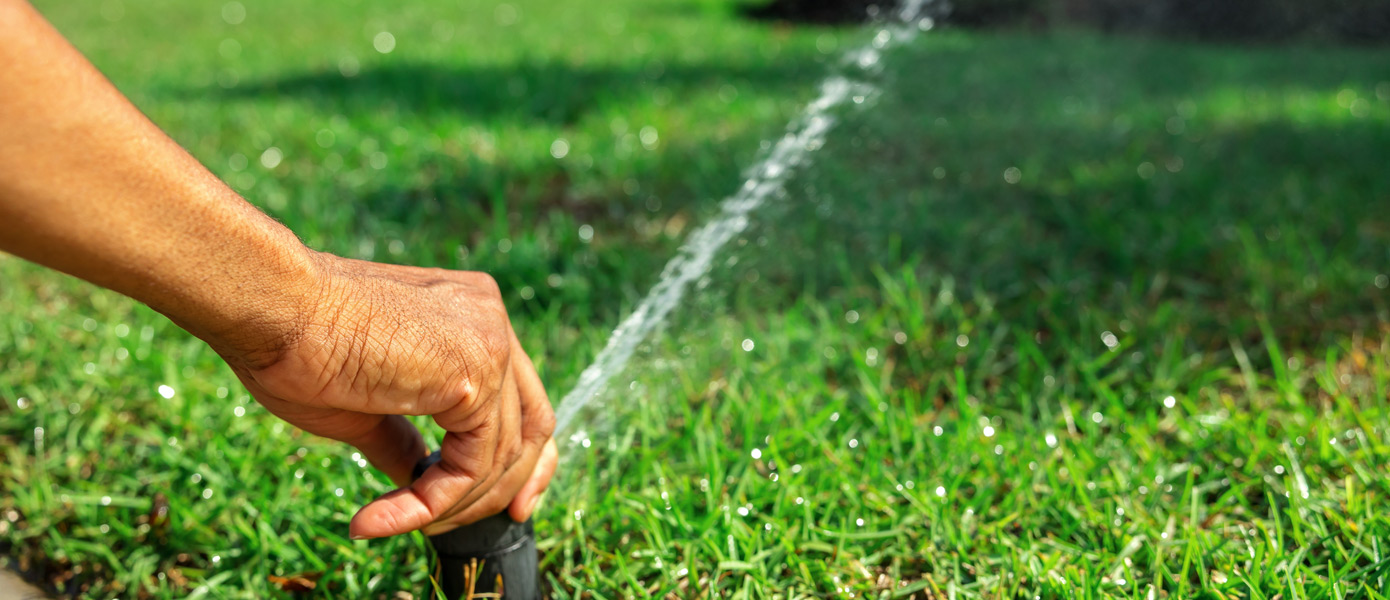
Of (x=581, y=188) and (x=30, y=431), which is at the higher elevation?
(x=30, y=431)

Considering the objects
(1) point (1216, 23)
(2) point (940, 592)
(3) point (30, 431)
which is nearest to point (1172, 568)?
(2) point (940, 592)

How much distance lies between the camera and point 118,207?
80cm

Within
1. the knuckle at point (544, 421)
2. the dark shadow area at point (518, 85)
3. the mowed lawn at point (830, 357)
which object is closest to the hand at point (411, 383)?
the knuckle at point (544, 421)

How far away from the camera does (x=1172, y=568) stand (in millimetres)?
1472

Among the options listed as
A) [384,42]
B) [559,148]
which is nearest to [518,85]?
[559,148]

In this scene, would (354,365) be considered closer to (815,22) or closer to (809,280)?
(809,280)

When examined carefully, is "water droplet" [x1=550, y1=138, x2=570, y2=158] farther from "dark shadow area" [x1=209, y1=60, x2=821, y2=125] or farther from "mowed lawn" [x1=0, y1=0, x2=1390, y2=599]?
"dark shadow area" [x1=209, y1=60, x2=821, y2=125]

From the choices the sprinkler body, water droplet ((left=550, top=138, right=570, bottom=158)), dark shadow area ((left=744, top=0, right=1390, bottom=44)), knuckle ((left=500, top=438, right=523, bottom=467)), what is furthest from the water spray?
dark shadow area ((left=744, top=0, right=1390, bottom=44))

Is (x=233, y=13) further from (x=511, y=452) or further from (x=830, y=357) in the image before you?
(x=511, y=452)

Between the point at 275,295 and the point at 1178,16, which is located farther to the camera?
the point at 1178,16

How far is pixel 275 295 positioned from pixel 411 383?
18 cm

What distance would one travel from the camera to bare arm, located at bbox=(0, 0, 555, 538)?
30.1 inches

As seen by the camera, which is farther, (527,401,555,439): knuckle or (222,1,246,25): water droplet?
(222,1,246,25): water droplet

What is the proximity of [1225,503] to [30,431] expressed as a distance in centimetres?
232
